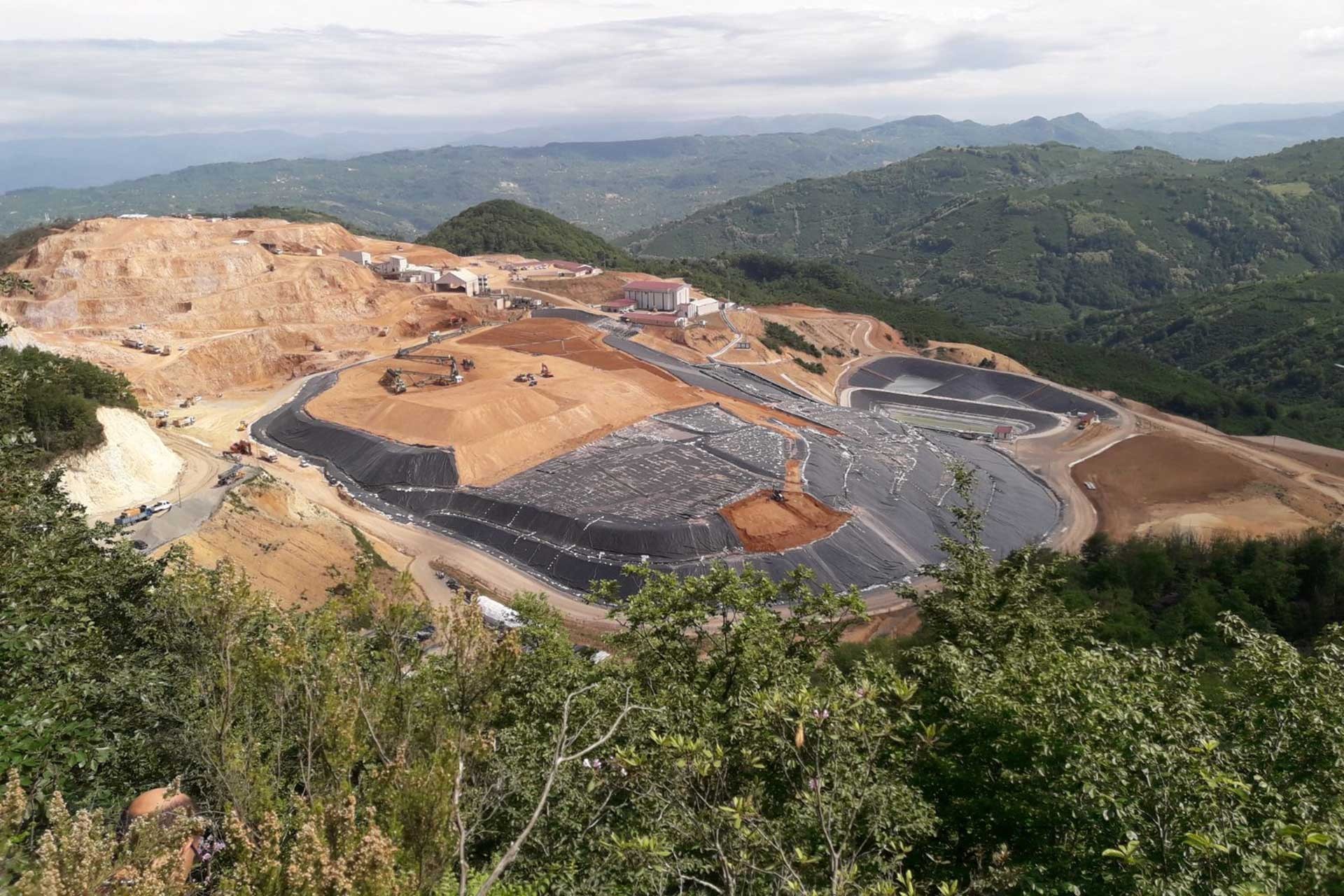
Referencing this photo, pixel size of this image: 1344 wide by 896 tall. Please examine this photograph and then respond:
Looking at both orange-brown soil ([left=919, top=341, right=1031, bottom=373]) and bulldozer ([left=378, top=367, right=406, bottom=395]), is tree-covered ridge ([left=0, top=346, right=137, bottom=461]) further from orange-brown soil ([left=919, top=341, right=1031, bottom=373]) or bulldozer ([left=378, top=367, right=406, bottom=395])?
orange-brown soil ([left=919, top=341, right=1031, bottom=373])

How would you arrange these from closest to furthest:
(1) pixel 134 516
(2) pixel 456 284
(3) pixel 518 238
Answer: (1) pixel 134 516, (2) pixel 456 284, (3) pixel 518 238

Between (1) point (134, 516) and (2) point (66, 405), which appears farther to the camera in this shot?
(2) point (66, 405)

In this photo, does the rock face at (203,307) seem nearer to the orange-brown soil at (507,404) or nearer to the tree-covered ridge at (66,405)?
the orange-brown soil at (507,404)

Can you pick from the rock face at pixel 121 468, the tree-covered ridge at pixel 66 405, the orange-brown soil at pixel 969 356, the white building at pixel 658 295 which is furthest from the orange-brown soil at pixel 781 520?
the orange-brown soil at pixel 969 356

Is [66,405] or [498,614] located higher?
[66,405]

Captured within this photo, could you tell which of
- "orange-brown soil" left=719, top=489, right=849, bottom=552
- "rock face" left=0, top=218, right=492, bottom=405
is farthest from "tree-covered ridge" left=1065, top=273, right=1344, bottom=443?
"rock face" left=0, top=218, right=492, bottom=405

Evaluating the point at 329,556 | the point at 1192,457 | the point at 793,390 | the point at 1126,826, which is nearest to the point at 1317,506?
the point at 1192,457

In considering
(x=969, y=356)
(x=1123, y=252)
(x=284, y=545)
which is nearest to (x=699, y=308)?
(x=969, y=356)

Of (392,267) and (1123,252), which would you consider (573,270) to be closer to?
(392,267)
